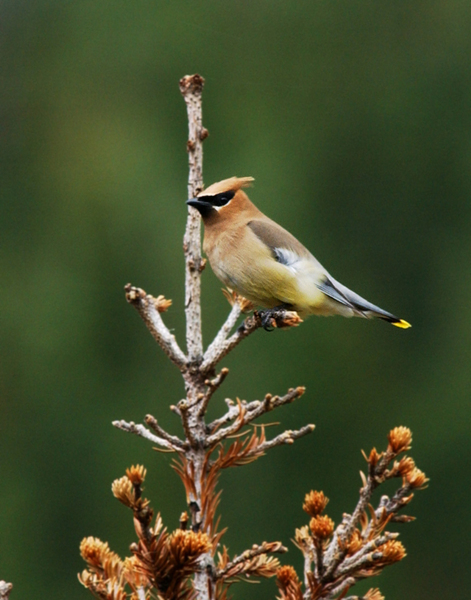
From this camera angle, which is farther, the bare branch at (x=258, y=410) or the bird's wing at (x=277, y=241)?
the bird's wing at (x=277, y=241)

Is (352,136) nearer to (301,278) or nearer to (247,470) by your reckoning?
(247,470)

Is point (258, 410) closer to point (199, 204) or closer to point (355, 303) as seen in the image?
point (199, 204)

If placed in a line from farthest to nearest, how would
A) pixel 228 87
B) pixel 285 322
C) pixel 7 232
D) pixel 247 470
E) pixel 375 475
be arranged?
pixel 228 87 → pixel 7 232 → pixel 247 470 → pixel 285 322 → pixel 375 475

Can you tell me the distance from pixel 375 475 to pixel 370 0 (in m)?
14.0

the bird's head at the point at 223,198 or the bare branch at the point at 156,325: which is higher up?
the bird's head at the point at 223,198

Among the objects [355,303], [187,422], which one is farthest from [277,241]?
[187,422]

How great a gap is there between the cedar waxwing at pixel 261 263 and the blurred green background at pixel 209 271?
567cm

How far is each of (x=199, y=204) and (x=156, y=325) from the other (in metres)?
0.48

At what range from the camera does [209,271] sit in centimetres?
927

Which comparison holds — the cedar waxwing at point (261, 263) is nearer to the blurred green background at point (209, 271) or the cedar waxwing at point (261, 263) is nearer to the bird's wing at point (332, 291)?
the bird's wing at point (332, 291)

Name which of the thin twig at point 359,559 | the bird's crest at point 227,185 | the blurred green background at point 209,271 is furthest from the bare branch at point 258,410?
the blurred green background at point 209,271

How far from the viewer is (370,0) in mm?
15547

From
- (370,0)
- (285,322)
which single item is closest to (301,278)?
(285,322)

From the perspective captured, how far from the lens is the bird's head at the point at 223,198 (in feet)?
10.9
